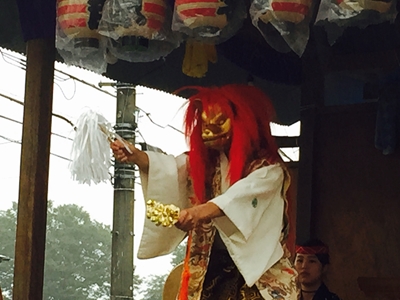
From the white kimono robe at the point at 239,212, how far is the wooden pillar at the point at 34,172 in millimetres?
505

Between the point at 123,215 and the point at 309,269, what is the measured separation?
3826 millimetres

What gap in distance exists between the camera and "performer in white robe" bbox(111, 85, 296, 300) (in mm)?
3281

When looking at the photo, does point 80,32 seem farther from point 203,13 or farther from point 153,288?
point 153,288

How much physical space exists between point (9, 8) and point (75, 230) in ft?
24.5

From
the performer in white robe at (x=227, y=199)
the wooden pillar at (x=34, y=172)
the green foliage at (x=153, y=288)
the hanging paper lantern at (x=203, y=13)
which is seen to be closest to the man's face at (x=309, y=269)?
the performer in white robe at (x=227, y=199)

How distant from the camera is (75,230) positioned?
1132 centimetres

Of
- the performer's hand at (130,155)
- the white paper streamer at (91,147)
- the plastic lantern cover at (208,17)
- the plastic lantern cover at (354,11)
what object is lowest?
the performer's hand at (130,155)

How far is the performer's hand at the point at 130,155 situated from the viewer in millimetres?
3316

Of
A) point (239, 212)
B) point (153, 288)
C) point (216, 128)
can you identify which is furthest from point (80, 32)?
point (153, 288)

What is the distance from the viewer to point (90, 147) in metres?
3.68

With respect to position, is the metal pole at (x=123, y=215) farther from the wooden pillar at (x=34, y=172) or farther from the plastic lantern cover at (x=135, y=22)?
the plastic lantern cover at (x=135, y=22)

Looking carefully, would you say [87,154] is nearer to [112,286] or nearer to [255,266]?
[255,266]

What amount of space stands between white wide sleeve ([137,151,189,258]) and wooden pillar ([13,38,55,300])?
0.50m

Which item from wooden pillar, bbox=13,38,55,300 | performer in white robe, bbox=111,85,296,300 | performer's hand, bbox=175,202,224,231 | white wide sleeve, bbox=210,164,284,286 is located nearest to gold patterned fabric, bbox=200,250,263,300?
performer in white robe, bbox=111,85,296,300
